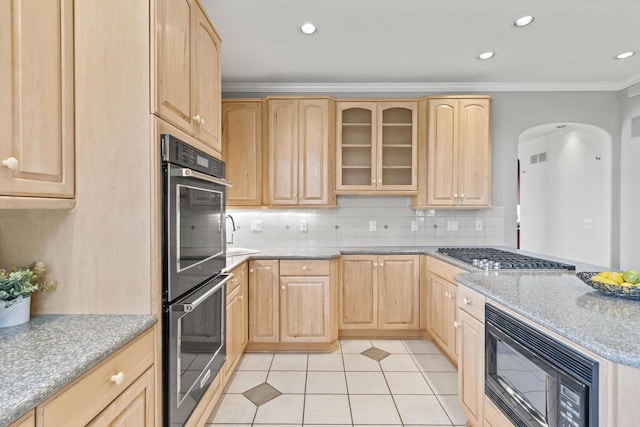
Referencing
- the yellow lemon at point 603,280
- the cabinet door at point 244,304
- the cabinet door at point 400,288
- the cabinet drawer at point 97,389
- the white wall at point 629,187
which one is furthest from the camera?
the white wall at point 629,187

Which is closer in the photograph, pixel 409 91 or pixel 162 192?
pixel 162 192

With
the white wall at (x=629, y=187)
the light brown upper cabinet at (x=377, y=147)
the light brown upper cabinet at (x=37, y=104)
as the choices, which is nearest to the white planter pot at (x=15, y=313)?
the light brown upper cabinet at (x=37, y=104)

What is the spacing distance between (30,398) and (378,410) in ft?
6.24

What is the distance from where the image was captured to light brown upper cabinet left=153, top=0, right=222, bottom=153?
4.30ft

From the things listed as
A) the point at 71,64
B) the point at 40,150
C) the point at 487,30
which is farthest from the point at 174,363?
the point at 487,30

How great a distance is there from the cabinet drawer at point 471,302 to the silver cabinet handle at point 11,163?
1.87m

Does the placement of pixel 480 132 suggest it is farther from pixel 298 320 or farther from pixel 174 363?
pixel 174 363

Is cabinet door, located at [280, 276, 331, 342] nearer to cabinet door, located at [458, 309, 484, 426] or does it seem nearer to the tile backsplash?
the tile backsplash

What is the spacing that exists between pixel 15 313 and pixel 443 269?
2636mm

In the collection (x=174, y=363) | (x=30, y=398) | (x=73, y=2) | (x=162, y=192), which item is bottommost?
(x=174, y=363)

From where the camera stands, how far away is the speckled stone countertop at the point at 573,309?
96 cm

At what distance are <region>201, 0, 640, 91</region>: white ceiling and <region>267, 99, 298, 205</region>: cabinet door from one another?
35cm

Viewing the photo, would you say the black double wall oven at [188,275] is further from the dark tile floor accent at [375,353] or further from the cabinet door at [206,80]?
the dark tile floor accent at [375,353]

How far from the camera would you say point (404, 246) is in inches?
142
